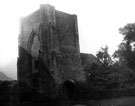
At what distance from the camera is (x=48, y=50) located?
3042 cm

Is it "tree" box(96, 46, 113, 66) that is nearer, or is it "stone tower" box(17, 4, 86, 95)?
"stone tower" box(17, 4, 86, 95)

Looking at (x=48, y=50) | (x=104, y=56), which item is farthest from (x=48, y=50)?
(x=104, y=56)

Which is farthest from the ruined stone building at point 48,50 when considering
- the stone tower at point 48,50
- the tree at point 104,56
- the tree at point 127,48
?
the tree at point 127,48

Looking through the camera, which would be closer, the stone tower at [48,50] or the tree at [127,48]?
the stone tower at [48,50]

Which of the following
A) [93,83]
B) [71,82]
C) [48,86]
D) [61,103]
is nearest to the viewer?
[61,103]

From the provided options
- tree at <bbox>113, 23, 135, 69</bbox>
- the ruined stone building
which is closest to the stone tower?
the ruined stone building

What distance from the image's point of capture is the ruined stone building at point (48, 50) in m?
29.9

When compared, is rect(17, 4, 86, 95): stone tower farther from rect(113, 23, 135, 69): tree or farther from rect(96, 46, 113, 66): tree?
rect(113, 23, 135, 69): tree

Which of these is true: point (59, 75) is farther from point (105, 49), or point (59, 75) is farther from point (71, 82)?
point (105, 49)

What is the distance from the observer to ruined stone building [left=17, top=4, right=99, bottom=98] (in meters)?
29.9

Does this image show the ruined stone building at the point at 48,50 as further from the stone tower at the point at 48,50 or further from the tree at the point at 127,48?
the tree at the point at 127,48

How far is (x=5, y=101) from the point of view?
2625 cm

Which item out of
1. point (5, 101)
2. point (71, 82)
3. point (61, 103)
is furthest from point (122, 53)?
point (5, 101)

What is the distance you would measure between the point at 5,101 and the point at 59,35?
12.0 meters
